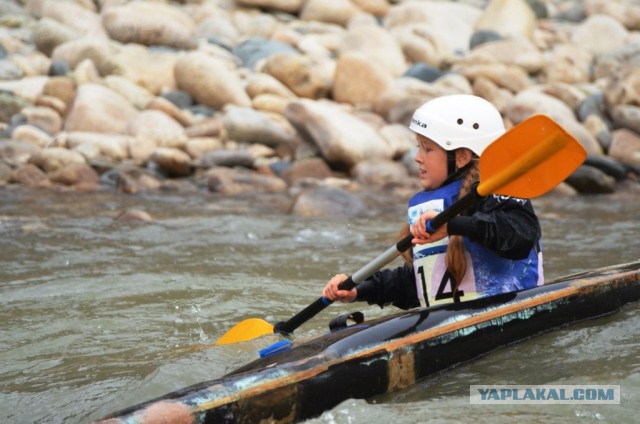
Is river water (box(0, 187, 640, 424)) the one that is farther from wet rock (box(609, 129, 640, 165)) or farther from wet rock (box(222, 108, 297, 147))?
wet rock (box(222, 108, 297, 147))

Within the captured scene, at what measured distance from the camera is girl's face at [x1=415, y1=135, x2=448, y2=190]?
12.5 feet

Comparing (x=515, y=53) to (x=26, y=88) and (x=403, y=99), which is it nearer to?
(x=403, y=99)

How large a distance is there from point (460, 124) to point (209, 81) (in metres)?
11.0

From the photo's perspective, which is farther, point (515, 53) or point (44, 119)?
point (515, 53)

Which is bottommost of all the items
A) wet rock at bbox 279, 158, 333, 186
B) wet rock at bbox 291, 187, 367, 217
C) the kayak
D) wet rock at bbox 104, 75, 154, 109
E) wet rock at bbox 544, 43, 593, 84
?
wet rock at bbox 104, 75, 154, 109

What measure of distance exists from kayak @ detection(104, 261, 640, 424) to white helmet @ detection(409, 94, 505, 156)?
66cm

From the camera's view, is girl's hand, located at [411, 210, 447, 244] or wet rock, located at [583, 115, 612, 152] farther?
wet rock, located at [583, 115, 612, 152]

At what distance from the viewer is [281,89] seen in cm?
1470

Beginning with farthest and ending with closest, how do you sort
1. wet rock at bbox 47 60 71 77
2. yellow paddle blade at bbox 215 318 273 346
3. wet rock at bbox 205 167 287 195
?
wet rock at bbox 47 60 71 77 < wet rock at bbox 205 167 287 195 < yellow paddle blade at bbox 215 318 273 346

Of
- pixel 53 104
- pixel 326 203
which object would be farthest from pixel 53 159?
pixel 326 203

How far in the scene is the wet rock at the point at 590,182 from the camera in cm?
1097

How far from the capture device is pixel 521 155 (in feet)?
11.1

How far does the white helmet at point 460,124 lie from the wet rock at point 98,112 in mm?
9562

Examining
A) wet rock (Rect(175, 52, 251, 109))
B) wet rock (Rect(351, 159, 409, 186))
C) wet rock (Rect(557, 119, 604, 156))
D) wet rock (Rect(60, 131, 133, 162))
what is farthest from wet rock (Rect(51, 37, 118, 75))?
wet rock (Rect(557, 119, 604, 156))
